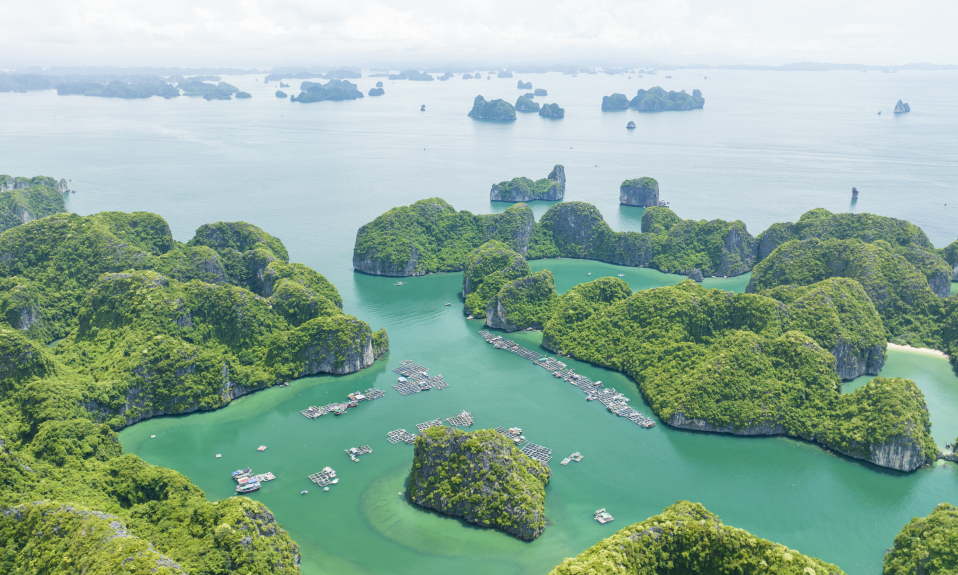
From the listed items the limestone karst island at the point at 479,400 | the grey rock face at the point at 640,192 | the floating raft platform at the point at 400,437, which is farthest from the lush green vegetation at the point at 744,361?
the grey rock face at the point at 640,192

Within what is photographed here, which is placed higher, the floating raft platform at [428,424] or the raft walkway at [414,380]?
the raft walkway at [414,380]

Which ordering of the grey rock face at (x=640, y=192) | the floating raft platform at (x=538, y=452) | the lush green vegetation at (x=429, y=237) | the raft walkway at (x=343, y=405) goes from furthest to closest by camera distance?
the grey rock face at (x=640, y=192)
the lush green vegetation at (x=429, y=237)
the raft walkway at (x=343, y=405)
the floating raft platform at (x=538, y=452)

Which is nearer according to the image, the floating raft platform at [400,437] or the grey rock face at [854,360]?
the floating raft platform at [400,437]

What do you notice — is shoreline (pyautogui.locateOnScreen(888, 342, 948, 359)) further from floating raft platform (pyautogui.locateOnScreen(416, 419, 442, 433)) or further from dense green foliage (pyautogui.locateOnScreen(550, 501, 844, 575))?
floating raft platform (pyautogui.locateOnScreen(416, 419, 442, 433))

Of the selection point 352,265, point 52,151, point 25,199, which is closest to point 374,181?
point 352,265

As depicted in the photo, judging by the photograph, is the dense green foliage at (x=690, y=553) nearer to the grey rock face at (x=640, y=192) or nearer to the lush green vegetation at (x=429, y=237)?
the lush green vegetation at (x=429, y=237)

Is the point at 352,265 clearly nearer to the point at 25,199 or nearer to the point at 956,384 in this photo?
the point at 25,199

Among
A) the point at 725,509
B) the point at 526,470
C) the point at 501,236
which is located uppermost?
the point at 501,236

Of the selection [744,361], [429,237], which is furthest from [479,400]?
[429,237]
